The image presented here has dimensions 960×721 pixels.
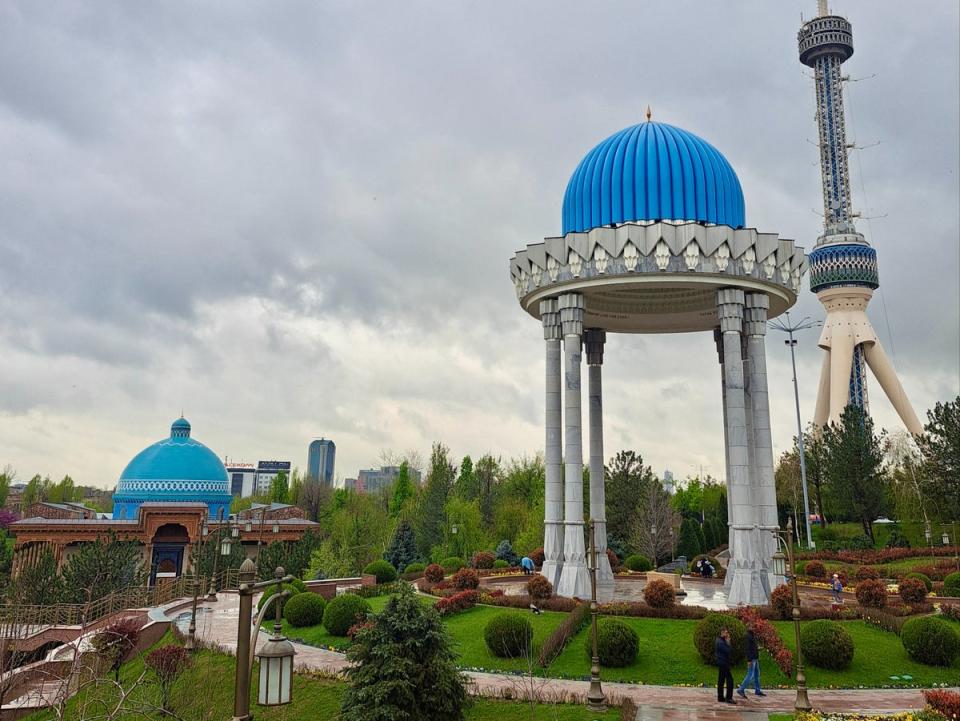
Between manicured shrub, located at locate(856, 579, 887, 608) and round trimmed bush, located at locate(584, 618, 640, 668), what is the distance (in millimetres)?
9114

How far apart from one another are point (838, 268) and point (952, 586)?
2164 inches

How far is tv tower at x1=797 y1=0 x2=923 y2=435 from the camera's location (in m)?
76.0

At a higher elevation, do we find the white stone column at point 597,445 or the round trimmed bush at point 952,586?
the white stone column at point 597,445

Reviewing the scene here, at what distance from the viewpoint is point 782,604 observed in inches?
Answer: 866

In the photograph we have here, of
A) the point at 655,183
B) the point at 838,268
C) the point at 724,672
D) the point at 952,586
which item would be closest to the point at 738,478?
the point at 724,672

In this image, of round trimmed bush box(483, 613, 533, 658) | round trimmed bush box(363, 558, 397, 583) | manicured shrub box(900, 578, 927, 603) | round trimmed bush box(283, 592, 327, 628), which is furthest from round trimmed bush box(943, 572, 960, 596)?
round trimmed bush box(363, 558, 397, 583)

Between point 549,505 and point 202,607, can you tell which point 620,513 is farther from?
point 202,607

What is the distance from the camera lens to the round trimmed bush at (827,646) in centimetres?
1842

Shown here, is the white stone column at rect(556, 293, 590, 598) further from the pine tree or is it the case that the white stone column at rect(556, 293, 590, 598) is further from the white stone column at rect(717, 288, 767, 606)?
the pine tree

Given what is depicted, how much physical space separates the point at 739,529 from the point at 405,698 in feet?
49.3

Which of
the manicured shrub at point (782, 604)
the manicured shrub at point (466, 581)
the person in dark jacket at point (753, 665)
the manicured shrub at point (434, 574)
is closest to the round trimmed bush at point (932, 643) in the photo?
the manicured shrub at point (782, 604)

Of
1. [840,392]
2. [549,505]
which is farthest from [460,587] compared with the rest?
[840,392]

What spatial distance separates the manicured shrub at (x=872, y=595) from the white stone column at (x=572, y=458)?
882cm

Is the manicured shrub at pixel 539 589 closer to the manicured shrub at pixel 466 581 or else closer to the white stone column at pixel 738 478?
the manicured shrub at pixel 466 581
